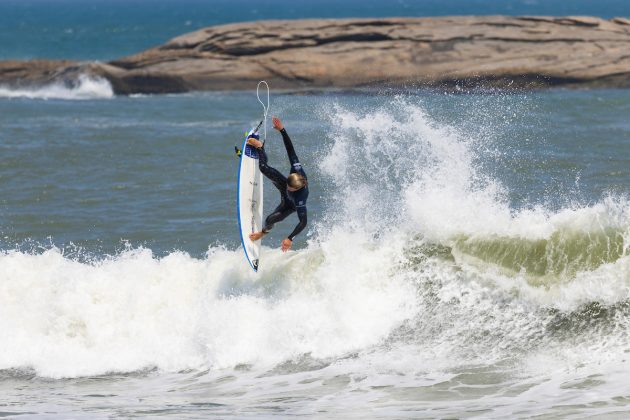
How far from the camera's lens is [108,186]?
20531mm

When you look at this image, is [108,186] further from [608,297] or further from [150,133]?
[608,297]

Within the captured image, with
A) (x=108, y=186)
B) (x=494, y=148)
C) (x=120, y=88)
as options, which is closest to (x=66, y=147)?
(x=108, y=186)

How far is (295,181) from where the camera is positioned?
41.2 feet

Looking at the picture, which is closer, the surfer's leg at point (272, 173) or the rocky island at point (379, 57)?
the surfer's leg at point (272, 173)

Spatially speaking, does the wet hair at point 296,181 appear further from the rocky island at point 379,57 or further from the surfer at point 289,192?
the rocky island at point 379,57

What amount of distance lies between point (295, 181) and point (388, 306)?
1.84 m

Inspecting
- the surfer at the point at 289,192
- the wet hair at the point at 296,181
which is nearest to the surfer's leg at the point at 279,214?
the surfer at the point at 289,192

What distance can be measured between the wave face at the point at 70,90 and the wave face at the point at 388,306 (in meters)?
25.3

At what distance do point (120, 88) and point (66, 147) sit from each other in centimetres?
1521

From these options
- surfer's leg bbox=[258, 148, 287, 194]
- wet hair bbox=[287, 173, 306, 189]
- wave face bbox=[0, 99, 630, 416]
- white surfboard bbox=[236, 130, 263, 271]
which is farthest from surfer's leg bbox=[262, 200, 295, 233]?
wave face bbox=[0, 99, 630, 416]

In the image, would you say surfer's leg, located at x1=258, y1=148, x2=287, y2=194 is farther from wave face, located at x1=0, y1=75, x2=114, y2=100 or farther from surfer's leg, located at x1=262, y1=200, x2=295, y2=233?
wave face, located at x1=0, y1=75, x2=114, y2=100

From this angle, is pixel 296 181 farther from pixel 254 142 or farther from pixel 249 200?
pixel 249 200

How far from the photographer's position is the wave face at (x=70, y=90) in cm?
3919

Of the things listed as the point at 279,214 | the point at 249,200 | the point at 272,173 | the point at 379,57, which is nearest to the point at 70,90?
the point at 379,57
